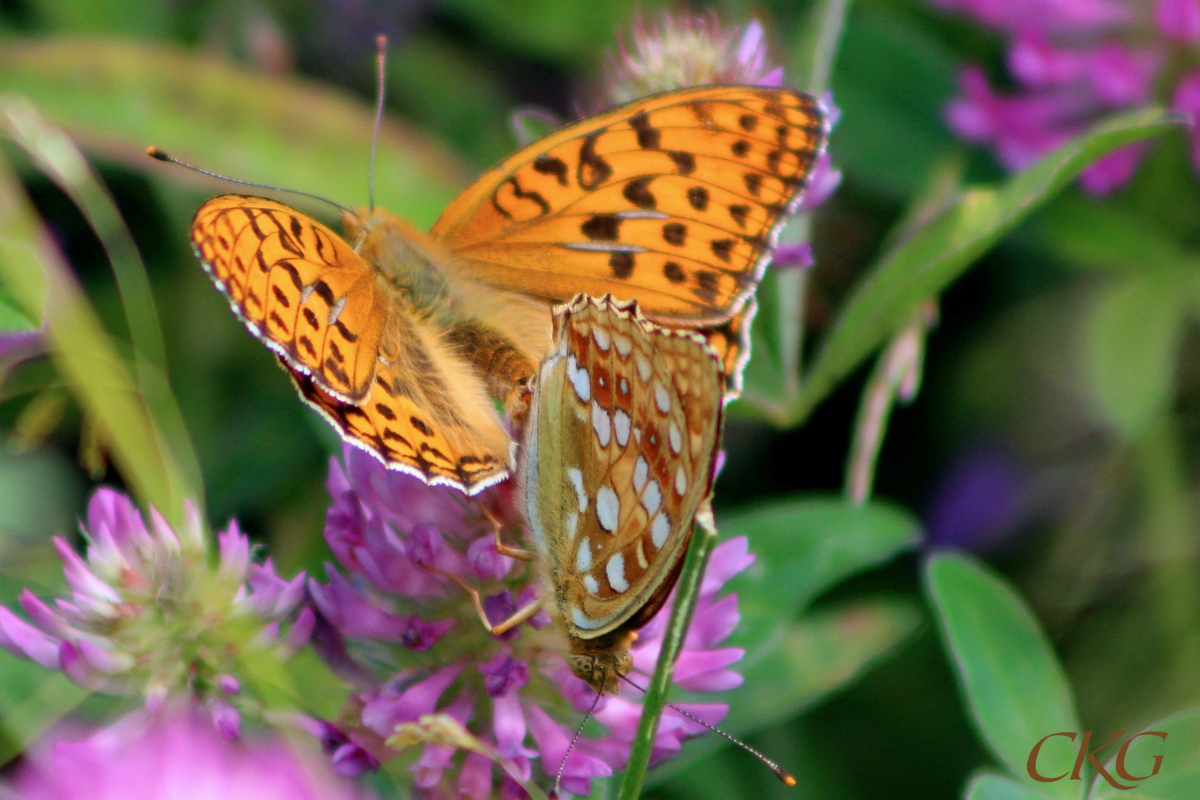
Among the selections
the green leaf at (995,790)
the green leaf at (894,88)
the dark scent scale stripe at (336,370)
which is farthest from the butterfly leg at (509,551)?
the green leaf at (894,88)

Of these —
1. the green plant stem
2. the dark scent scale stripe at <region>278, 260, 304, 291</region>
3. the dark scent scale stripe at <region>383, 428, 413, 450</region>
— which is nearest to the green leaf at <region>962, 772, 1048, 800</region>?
the green plant stem

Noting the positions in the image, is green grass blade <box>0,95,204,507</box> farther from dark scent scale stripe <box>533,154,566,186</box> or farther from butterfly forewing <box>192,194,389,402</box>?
dark scent scale stripe <box>533,154,566,186</box>

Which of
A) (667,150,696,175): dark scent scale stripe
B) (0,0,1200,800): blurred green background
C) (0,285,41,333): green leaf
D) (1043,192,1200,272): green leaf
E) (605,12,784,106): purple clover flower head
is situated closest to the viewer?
(0,285,41,333): green leaf

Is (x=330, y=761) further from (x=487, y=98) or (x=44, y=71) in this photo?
(x=487, y=98)

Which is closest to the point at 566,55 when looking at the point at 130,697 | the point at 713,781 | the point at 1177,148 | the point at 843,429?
the point at 843,429

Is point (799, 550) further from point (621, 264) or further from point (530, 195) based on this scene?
point (530, 195)

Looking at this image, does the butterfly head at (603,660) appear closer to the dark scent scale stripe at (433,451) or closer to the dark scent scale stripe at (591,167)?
the dark scent scale stripe at (433,451)
